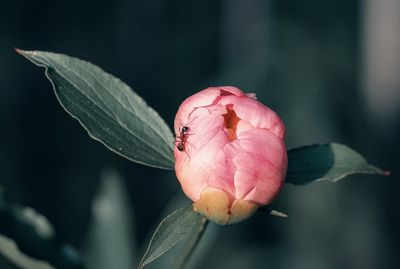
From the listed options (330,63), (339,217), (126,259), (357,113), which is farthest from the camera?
(330,63)

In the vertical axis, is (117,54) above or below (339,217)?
above

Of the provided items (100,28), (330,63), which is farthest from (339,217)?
(100,28)

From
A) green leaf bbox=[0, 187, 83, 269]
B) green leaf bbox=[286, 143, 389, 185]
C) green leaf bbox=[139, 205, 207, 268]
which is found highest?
green leaf bbox=[286, 143, 389, 185]

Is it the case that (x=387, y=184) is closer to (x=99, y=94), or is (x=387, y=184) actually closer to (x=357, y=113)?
(x=357, y=113)

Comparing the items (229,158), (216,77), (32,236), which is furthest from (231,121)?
(216,77)

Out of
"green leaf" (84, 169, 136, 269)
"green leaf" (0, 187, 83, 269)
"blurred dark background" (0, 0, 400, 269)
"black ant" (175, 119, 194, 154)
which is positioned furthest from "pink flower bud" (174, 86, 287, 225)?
"blurred dark background" (0, 0, 400, 269)

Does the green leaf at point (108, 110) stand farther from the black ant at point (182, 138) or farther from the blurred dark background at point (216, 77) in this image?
the blurred dark background at point (216, 77)

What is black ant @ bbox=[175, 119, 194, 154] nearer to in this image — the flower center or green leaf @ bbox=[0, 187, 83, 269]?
the flower center

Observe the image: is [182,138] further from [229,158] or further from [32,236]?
[32,236]
